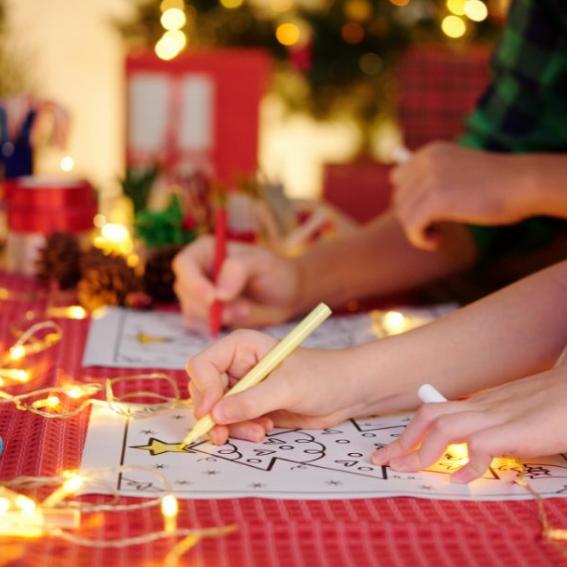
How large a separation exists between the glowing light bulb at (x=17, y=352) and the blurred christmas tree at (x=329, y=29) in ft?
4.75

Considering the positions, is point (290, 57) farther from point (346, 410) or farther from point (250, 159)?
point (346, 410)

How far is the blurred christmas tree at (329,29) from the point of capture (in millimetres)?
2254

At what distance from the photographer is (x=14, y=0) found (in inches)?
112

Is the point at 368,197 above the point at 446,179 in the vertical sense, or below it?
below

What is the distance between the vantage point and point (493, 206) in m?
0.92

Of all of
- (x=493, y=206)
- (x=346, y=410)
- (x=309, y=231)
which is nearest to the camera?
(x=346, y=410)

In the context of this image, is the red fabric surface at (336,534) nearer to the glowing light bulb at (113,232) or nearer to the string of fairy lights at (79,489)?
the string of fairy lights at (79,489)

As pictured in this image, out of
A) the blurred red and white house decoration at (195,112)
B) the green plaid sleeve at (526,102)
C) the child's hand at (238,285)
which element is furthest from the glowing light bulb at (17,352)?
the blurred red and white house decoration at (195,112)

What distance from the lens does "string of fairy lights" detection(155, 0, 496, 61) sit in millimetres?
2207

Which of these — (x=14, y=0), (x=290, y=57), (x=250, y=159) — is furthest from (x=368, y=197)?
(x=14, y=0)

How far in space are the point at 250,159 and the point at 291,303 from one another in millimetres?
691

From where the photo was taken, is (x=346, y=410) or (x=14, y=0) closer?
(x=346, y=410)

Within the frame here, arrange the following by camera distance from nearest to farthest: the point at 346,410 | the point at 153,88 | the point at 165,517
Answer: the point at 165,517 < the point at 346,410 < the point at 153,88

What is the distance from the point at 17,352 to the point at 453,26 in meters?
1.65
